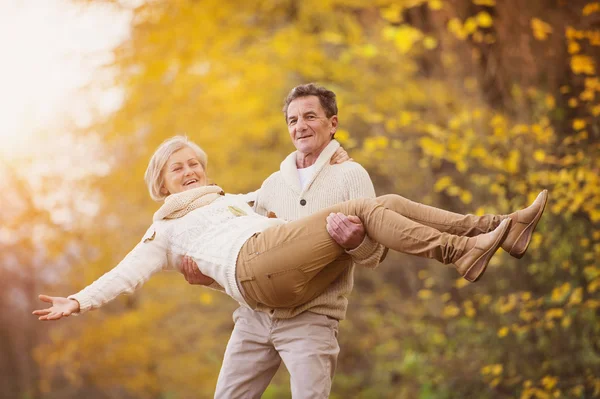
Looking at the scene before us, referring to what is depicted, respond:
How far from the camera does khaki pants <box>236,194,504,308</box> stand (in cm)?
288

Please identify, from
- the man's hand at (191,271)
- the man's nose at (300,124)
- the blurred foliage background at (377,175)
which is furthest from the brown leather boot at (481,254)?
the blurred foliage background at (377,175)

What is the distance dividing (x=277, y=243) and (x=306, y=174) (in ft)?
1.68

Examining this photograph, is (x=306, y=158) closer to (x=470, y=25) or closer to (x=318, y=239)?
(x=318, y=239)

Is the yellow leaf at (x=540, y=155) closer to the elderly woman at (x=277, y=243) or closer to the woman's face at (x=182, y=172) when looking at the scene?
the elderly woman at (x=277, y=243)

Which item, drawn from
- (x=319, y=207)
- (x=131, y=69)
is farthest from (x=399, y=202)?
(x=131, y=69)

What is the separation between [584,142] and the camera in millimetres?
5738

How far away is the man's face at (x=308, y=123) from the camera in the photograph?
3.31m

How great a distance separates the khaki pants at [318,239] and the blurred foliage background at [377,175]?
2874mm

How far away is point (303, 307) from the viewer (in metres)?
3.19

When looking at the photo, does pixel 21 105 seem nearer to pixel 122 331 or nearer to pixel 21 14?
pixel 21 14

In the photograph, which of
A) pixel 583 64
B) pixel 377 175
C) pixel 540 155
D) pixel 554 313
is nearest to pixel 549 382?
pixel 554 313

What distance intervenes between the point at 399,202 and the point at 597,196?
10.0 ft

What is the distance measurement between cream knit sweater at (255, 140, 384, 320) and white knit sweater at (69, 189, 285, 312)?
144mm

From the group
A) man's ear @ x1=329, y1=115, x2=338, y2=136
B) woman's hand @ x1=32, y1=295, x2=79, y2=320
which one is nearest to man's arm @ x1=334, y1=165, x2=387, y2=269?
man's ear @ x1=329, y1=115, x2=338, y2=136
